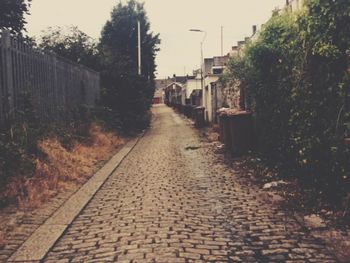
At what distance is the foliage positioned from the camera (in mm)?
5410

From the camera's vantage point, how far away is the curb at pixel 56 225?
4.58 metres

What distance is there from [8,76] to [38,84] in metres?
2.15

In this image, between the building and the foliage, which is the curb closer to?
the foliage

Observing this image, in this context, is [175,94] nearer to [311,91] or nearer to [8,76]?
[8,76]

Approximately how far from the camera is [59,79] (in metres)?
13.3

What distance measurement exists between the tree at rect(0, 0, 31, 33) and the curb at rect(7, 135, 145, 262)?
24.4 feet

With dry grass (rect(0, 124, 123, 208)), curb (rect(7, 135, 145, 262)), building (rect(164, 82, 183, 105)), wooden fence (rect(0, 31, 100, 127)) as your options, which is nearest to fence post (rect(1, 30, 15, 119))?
wooden fence (rect(0, 31, 100, 127))

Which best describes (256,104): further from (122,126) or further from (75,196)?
(122,126)

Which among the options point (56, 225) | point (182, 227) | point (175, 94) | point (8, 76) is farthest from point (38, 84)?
point (175, 94)

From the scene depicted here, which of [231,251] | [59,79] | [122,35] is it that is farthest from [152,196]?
[122,35]

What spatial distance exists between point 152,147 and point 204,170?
5310 mm

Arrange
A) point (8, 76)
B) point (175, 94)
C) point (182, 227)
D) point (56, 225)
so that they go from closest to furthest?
point (182, 227) → point (56, 225) → point (8, 76) → point (175, 94)

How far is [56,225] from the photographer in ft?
18.4

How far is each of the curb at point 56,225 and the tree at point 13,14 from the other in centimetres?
744
